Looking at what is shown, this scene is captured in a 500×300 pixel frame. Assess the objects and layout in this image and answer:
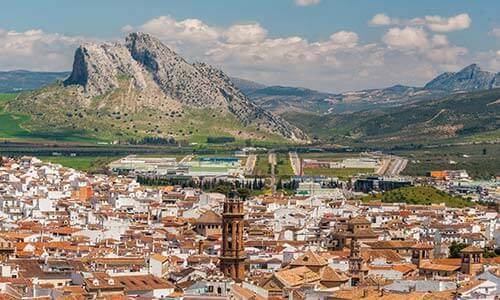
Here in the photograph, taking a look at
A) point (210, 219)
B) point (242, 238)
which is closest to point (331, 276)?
point (242, 238)

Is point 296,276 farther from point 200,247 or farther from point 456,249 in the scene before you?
point 456,249

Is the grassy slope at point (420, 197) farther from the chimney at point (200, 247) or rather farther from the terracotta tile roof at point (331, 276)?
the terracotta tile roof at point (331, 276)

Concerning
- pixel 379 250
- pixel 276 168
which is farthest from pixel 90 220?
pixel 276 168

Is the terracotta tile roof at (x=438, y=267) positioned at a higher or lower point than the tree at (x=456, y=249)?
higher

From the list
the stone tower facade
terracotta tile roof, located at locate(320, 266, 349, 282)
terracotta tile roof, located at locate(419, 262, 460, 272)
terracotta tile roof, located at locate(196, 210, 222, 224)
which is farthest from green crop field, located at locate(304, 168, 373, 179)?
terracotta tile roof, located at locate(320, 266, 349, 282)

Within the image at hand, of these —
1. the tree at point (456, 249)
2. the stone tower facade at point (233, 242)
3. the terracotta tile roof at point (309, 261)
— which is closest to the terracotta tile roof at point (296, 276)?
the terracotta tile roof at point (309, 261)
